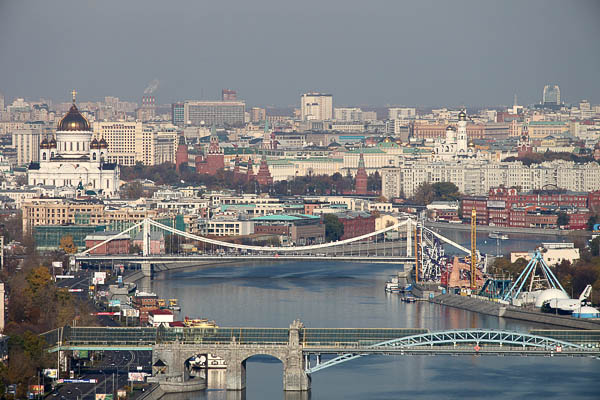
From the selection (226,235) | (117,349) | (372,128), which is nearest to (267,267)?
(226,235)

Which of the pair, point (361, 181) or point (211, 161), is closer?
point (361, 181)

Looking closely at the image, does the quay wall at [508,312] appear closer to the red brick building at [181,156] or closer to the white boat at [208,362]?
the white boat at [208,362]

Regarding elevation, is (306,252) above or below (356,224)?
below

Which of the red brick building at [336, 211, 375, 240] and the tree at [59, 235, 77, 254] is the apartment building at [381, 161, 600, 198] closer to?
the red brick building at [336, 211, 375, 240]

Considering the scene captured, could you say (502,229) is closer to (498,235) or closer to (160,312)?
(498,235)

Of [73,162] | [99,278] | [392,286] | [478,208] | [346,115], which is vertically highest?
[346,115]

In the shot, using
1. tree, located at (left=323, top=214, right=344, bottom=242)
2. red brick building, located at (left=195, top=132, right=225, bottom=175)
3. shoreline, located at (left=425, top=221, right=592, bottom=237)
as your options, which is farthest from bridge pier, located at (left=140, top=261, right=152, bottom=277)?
red brick building, located at (left=195, top=132, right=225, bottom=175)

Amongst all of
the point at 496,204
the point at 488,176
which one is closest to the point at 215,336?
the point at 496,204
